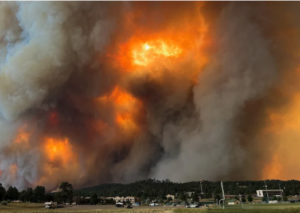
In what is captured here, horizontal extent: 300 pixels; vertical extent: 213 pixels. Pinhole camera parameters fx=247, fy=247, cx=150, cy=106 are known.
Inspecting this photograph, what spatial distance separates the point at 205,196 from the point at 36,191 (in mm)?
88683

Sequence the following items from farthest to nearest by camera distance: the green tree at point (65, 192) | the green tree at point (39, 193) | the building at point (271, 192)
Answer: the building at point (271, 192) < the green tree at point (39, 193) < the green tree at point (65, 192)

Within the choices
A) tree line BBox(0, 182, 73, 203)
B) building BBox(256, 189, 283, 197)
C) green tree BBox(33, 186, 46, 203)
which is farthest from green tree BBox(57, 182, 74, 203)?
building BBox(256, 189, 283, 197)

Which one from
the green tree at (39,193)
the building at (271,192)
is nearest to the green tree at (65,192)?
the green tree at (39,193)

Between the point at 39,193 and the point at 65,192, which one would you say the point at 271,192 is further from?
the point at 39,193

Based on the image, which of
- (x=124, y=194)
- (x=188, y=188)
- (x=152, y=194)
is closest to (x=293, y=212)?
(x=152, y=194)

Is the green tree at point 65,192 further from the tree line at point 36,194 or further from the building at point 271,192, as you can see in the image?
the building at point 271,192

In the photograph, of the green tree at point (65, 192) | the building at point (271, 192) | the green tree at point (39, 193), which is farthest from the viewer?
the building at point (271, 192)

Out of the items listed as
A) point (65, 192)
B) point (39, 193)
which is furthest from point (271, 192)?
point (39, 193)

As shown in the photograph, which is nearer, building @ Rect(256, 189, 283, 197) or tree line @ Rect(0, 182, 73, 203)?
tree line @ Rect(0, 182, 73, 203)

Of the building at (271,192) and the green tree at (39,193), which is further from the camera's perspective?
the building at (271,192)

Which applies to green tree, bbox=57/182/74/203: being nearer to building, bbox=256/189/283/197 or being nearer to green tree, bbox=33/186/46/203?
green tree, bbox=33/186/46/203

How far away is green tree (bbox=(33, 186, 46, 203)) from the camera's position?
101m

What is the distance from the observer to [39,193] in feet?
337

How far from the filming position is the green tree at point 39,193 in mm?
101188
